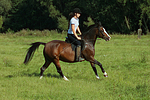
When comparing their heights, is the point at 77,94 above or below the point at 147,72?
above

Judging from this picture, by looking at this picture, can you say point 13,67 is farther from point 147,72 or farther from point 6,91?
point 147,72

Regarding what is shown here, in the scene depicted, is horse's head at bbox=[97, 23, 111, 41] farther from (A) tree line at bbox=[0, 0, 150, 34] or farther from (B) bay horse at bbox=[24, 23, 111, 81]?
(A) tree line at bbox=[0, 0, 150, 34]

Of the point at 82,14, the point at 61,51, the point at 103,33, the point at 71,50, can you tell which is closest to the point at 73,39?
the point at 71,50

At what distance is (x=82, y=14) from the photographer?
69.4 meters

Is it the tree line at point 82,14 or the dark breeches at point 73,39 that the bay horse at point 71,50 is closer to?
the dark breeches at point 73,39

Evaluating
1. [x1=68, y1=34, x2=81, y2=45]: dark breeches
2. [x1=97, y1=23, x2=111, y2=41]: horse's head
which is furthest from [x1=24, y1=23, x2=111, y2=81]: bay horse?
[x1=68, y1=34, x2=81, y2=45]: dark breeches

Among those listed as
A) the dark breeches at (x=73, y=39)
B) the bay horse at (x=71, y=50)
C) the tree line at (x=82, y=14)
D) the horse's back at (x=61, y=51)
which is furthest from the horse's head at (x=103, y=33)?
the tree line at (x=82, y=14)

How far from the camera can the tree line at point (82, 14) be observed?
50.3 m

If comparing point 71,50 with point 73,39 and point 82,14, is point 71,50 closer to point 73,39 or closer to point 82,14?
point 73,39

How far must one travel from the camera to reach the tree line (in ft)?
165

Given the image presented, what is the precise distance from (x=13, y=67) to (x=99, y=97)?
796cm

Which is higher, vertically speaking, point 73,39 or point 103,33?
point 103,33

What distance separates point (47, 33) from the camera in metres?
46.2

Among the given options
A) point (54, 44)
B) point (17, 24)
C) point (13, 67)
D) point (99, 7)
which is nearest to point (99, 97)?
point (54, 44)
